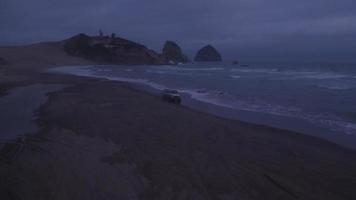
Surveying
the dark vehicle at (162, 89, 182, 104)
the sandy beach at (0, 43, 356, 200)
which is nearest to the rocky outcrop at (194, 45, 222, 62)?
the dark vehicle at (162, 89, 182, 104)

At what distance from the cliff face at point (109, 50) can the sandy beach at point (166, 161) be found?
84781 millimetres

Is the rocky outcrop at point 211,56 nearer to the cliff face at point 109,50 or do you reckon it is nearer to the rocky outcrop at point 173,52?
the rocky outcrop at point 173,52

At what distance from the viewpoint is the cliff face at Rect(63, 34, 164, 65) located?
331 feet

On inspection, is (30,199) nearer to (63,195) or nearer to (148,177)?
(63,195)

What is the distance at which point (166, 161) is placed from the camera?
1106 centimetres

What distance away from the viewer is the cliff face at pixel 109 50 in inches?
3967

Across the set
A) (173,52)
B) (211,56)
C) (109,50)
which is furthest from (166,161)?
(211,56)

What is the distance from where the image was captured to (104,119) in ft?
55.0

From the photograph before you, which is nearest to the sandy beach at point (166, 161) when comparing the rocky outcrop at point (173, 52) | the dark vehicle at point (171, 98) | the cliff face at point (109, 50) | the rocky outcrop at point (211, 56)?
the dark vehicle at point (171, 98)

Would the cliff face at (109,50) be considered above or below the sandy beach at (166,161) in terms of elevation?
above

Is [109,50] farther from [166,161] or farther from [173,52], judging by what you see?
[166,161]

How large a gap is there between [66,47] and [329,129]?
100341mm

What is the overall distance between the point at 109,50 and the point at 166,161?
93.4 m

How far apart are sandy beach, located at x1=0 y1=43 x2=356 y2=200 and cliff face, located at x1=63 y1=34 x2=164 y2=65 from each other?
84781 millimetres
